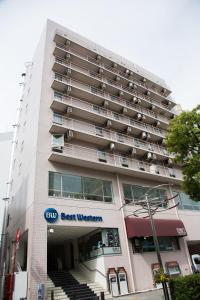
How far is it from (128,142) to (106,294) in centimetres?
1485

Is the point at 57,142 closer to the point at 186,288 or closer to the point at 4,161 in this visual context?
the point at 4,161

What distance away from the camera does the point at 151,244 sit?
2134cm

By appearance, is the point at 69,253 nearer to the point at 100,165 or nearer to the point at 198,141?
the point at 100,165

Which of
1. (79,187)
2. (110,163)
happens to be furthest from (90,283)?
(110,163)

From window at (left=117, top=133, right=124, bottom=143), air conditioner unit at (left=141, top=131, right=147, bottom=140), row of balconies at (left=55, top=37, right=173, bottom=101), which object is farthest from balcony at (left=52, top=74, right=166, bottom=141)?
row of balconies at (left=55, top=37, right=173, bottom=101)

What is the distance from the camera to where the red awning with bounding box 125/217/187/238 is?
65.6ft

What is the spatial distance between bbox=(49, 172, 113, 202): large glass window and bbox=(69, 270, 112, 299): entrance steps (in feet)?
21.0

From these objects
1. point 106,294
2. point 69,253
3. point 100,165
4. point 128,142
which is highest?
point 128,142

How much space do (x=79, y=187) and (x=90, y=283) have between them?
7435mm

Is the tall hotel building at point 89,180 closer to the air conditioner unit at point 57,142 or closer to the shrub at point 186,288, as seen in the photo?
the air conditioner unit at point 57,142

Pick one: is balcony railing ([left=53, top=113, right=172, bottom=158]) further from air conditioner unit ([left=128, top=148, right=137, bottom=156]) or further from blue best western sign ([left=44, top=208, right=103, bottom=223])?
blue best western sign ([left=44, top=208, right=103, bottom=223])

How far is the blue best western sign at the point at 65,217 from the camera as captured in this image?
671 inches

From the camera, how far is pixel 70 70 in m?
25.6

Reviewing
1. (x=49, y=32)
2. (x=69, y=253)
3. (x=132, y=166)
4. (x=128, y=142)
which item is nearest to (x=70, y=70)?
(x=49, y=32)
